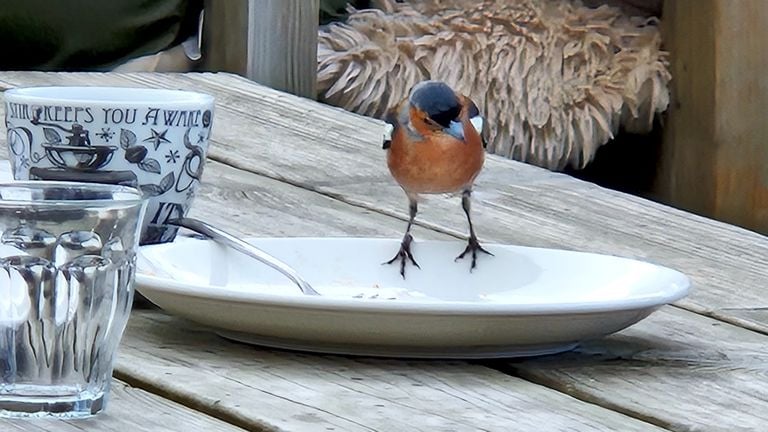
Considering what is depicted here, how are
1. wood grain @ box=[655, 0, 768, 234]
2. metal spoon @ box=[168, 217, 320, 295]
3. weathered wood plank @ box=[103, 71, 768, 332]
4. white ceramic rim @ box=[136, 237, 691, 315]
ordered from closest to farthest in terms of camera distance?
1. white ceramic rim @ box=[136, 237, 691, 315]
2. metal spoon @ box=[168, 217, 320, 295]
3. weathered wood plank @ box=[103, 71, 768, 332]
4. wood grain @ box=[655, 0, 768, 234]

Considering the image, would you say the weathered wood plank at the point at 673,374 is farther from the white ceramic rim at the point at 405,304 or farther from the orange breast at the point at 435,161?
the orange breast at the point at 435,161

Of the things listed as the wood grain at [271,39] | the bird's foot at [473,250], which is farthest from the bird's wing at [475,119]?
the wood grain at [271,39]

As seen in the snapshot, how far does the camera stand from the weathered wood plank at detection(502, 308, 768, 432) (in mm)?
753

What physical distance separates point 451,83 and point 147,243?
52.3 inches

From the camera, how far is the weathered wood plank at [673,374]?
0.75 meters

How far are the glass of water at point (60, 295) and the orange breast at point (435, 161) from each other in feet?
1.71

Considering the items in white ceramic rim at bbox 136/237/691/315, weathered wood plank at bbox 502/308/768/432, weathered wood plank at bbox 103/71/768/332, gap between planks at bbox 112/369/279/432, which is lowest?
weathered wood plank at bbox 103/71/768/332

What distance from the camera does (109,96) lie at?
1069 mm

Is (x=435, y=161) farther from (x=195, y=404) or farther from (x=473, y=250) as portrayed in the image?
(x=195, y=404)

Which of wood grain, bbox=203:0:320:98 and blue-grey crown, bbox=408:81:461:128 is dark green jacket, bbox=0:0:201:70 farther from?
blue-grey crown, bbox=408:81:461:128

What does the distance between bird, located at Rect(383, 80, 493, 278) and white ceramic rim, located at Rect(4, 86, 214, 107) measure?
0.71 feet


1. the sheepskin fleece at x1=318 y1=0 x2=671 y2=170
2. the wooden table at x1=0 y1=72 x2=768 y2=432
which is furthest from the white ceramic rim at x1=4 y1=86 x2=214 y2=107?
the sheepskin fleece at x1=318 y1=0 x2=671 y2=170

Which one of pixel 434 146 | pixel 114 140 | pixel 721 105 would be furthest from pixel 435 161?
pixel 721 105

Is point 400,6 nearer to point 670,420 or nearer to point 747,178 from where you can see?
point 747,178
